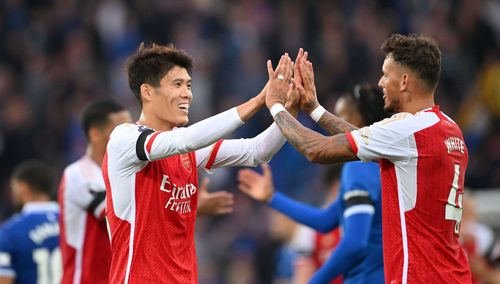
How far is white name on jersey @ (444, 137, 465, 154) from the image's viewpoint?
632cm

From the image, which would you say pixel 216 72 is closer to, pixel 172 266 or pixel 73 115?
pixel 73 115

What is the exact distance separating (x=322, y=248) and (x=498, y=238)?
4417 millimetres

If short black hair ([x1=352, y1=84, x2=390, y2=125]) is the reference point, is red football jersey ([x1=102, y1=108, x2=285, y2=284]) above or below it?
below

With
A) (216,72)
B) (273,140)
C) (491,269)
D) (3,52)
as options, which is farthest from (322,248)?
(3,52)

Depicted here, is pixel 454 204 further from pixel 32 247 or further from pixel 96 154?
pixel 32 247

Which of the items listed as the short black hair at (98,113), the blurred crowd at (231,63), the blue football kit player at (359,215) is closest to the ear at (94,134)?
the short black hair at (98,113)

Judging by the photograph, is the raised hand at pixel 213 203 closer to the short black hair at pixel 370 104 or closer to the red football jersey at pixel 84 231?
the red football jersey at pixel 84 231

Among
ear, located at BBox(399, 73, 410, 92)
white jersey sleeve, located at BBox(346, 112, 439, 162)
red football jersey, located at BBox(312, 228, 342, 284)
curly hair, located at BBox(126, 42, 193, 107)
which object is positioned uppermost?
curly hair, located at BBox(126, 42, 193, 107)

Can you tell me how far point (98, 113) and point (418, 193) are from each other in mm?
3266

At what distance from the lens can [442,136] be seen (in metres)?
6.31

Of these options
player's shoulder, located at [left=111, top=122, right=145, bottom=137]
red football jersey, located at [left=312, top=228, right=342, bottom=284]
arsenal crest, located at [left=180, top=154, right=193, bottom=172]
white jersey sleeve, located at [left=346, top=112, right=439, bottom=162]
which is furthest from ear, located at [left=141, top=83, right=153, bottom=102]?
red football jersey, located at [left=312, top=228, right=342, bottom=284]

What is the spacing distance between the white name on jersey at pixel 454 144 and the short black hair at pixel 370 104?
141cm

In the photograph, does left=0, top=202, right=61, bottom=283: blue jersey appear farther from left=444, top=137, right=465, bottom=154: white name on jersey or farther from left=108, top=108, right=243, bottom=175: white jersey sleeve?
left=444, top=137, right=465, bottom=154: white name on jersey

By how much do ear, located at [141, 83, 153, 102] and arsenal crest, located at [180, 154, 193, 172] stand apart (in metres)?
0.39
